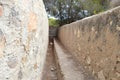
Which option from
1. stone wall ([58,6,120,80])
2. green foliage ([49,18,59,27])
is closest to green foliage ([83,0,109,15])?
green foliage ([49,18,59,27])

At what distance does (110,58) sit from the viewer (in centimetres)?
193

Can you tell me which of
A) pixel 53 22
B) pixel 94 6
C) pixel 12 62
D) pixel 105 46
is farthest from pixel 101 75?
pixel 53 22

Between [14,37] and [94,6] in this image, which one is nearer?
[14,37]

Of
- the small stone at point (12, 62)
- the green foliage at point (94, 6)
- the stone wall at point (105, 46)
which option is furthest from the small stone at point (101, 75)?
the green foliage at point (94, 6)

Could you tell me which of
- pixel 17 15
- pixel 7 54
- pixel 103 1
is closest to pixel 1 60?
pixel 7 54

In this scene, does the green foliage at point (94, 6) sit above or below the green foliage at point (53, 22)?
above

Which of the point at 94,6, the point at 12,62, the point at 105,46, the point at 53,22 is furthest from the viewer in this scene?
the point at 53,22

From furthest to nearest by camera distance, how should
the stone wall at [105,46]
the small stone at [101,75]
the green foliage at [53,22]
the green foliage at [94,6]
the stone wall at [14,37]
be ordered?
the green foliage at [53,22] < the green foliage at [94,6] < the small stone at [101,75] < the stone wall at [105,46] < the stone wall at [14,37]

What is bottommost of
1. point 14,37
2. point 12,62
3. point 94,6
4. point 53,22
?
point 53,22

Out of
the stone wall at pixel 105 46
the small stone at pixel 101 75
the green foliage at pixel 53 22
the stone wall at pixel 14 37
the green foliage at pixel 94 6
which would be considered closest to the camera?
the stone wall at pixel 14 37

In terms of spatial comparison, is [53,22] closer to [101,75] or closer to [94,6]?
[94,6]

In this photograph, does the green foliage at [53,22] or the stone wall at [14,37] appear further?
the green foliage at [53,22]

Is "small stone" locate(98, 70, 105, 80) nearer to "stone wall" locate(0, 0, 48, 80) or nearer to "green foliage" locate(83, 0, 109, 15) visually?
"stone wall" locate(0, 0, 48, 80)

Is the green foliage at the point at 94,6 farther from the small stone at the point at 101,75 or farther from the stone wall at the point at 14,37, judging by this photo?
the stone wall at the point at 14,37
